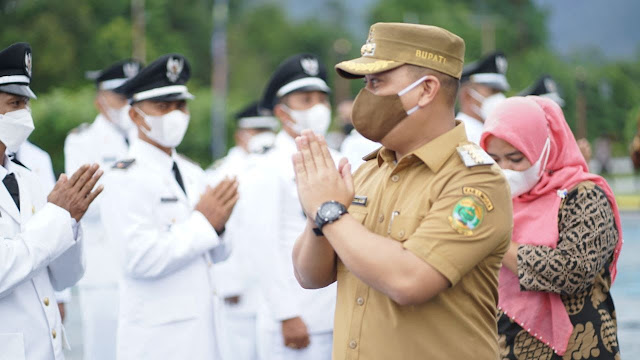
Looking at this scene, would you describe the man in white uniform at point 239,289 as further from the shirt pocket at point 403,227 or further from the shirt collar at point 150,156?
the shirt pocket at point 403,227

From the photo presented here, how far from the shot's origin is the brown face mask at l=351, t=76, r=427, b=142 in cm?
295

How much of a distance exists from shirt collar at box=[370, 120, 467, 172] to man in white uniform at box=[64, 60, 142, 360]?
370 centimetres

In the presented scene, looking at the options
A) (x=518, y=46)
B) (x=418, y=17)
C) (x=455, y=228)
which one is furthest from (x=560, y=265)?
(x=518, y=46)

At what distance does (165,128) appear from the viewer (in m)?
4.95

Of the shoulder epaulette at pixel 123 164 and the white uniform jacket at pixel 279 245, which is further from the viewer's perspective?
the white uniform jacket at pixel 279 245

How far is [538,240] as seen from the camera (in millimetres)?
3971

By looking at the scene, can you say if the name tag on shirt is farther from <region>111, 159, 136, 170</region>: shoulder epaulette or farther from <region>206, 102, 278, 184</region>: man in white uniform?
<region>206, 102, 278, 184</region>: man in white uniform

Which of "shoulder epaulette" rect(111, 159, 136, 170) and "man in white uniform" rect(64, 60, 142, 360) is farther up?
"shoulder epaulette" rect(111, 159, 136, 170)

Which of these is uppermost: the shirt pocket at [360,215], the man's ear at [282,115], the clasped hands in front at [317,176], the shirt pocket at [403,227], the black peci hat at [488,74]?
the clasped hands in front at [317,176]

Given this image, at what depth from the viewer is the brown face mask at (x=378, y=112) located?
2.95 metres

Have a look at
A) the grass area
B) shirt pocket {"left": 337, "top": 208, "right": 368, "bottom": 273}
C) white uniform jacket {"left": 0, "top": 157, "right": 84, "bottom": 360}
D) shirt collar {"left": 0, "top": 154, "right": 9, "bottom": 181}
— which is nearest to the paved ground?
white uniform jacket {"left": 0, "top": 157, "right": 84, "bottom": 360}

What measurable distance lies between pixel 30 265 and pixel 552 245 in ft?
7.55

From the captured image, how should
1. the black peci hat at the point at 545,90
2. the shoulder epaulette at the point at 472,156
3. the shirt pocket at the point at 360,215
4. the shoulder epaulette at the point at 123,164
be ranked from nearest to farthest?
1. the shoulder epaulette at the point at 472,156
2. the shirt pocket at the point at 360,215
3. the shoulder epaulette at the point at 123,164
4. the black peci hat at the point at 545,90

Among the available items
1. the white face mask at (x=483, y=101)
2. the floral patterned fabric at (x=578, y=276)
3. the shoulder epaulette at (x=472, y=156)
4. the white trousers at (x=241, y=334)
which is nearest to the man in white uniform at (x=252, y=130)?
the white trousers at (x=241, y=334)
